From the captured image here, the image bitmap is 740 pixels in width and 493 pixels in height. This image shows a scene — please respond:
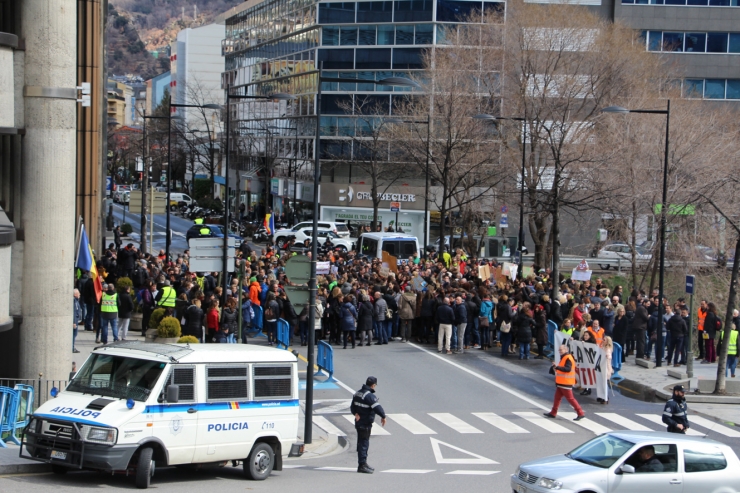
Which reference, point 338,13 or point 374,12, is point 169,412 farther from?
point 338,13

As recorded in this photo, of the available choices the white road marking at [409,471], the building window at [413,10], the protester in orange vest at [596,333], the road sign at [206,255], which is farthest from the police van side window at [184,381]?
the building window at [413,10]

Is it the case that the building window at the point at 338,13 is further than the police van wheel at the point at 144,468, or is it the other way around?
the building window at the point at 338,13

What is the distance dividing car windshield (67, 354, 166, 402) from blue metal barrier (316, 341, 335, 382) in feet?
32.2

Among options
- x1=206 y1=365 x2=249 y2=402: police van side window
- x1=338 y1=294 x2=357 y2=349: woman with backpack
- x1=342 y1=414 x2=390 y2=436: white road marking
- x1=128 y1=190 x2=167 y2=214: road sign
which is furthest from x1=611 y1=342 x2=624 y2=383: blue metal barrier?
x1=128 y1=190 x2=167 y2=214: road sign

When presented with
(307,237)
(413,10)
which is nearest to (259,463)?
(307,237)

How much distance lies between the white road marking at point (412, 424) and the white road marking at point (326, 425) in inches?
51.7

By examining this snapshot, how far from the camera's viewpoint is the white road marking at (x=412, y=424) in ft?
61.9

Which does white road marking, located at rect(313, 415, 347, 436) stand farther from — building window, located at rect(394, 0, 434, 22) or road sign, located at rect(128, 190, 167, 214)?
building window, located at rect(394, 0, 434, 22)

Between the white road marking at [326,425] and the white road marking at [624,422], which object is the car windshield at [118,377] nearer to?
the white road marking at [326,425]

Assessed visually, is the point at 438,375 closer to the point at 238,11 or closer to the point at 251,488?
the point at 251,488

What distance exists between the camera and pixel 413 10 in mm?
73938

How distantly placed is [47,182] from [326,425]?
7.15 meters

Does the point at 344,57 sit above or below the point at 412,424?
above

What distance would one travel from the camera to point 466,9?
7275 cm
